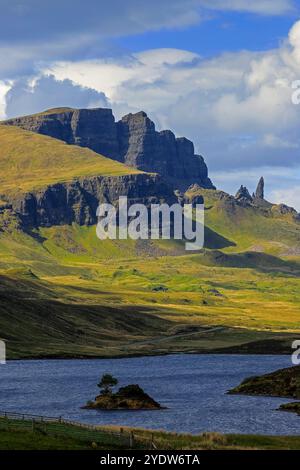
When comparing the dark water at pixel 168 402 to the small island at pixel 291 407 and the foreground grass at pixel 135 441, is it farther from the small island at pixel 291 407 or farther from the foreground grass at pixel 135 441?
the foreground grass at pixel 135 441

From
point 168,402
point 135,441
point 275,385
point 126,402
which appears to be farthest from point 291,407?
point 135,441

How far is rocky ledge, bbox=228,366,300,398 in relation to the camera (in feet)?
521

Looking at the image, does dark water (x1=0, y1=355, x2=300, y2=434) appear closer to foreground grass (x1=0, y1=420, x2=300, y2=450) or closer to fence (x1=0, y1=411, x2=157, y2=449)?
foreground grass (x1=0, y1=420, x2=300, y2=450)

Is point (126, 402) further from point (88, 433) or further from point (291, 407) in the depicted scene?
point (88, 433)

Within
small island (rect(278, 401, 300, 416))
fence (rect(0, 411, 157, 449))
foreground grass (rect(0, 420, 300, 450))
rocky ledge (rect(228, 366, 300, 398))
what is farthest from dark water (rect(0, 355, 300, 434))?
fence (rect(0, 411, 157, 449))

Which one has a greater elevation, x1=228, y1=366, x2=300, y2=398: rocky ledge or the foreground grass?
the foreground grass

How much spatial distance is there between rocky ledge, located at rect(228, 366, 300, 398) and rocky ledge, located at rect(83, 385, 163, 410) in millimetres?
25780

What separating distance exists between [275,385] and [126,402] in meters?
33.3

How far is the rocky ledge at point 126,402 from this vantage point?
139 meters

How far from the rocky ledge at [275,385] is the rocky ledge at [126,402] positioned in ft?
84.6

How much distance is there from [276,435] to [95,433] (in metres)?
26.3

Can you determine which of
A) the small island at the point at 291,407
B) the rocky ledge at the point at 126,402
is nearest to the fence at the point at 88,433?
the rocky ledge at the point at 126,402

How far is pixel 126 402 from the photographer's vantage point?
140 meters
